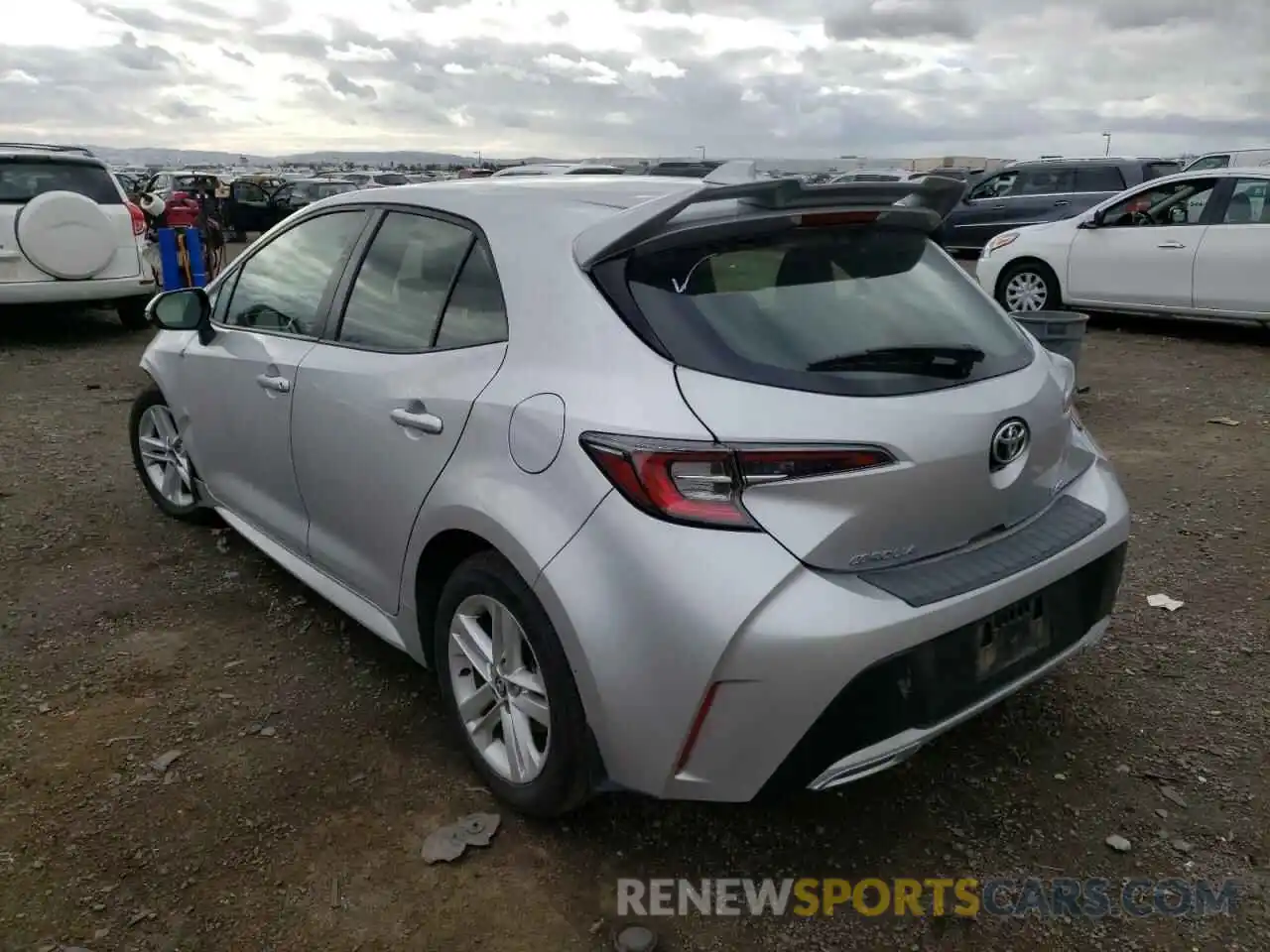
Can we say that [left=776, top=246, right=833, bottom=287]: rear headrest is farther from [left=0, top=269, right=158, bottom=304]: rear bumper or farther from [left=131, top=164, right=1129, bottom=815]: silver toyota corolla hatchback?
[left=0, top=269, right=158, bottom=304]: rear bumper

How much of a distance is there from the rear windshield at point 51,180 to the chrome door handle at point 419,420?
7993mm

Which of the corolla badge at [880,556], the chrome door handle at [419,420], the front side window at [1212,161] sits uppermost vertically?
the front side window at [1212,161]

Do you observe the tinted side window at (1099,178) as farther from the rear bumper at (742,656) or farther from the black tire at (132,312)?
the rear bumper at (742,656)

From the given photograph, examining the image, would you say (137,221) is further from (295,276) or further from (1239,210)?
(1239,210)

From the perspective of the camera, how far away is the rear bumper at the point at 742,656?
2.03 m

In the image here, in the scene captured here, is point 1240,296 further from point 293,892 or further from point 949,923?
point 293,892

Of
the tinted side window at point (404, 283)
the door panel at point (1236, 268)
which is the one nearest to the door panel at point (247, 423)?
the tinted side window at point (404, 283)

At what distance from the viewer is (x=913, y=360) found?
2371 millimetres

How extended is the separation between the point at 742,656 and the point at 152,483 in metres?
3.84

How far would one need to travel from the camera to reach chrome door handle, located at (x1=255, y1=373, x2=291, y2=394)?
3.32 metres

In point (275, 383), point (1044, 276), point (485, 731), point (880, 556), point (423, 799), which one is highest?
point (275, 383)

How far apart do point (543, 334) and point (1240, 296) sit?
8492 millimetres

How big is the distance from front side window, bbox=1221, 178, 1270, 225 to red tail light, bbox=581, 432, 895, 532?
8.54m

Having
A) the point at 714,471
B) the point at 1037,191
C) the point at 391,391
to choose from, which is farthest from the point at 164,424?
the point at 1037,191
